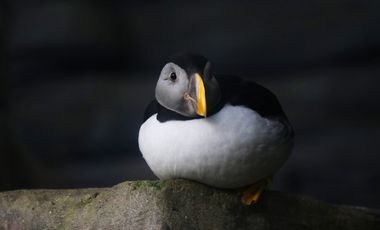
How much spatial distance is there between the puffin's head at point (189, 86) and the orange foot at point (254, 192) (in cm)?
29

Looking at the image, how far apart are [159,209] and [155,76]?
2.16 meters

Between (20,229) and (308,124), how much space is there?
206 centimetres

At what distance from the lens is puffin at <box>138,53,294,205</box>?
6.73 feet

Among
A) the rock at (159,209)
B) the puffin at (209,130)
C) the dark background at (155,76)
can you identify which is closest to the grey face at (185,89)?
the puffin at (209,130)

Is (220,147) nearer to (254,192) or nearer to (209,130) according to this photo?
(209,130)

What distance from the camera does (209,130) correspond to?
2062 mm

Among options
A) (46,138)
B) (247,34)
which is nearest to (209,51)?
(247,34)

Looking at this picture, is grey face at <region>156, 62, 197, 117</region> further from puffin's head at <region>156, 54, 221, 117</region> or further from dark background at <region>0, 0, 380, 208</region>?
dark background at <region>0, 0, 380, 208</region>

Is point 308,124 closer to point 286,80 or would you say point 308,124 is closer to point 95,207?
point 286,80

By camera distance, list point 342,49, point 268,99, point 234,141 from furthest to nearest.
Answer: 1. point 342,49
2. point 268,99
3. point 234,141

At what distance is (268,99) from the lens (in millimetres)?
2205

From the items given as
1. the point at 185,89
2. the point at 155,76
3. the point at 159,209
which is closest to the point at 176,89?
the point at 185,89

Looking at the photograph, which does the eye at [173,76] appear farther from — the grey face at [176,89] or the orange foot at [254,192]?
the orange foot at [254,192]

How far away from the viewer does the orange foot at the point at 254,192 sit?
221 cm
